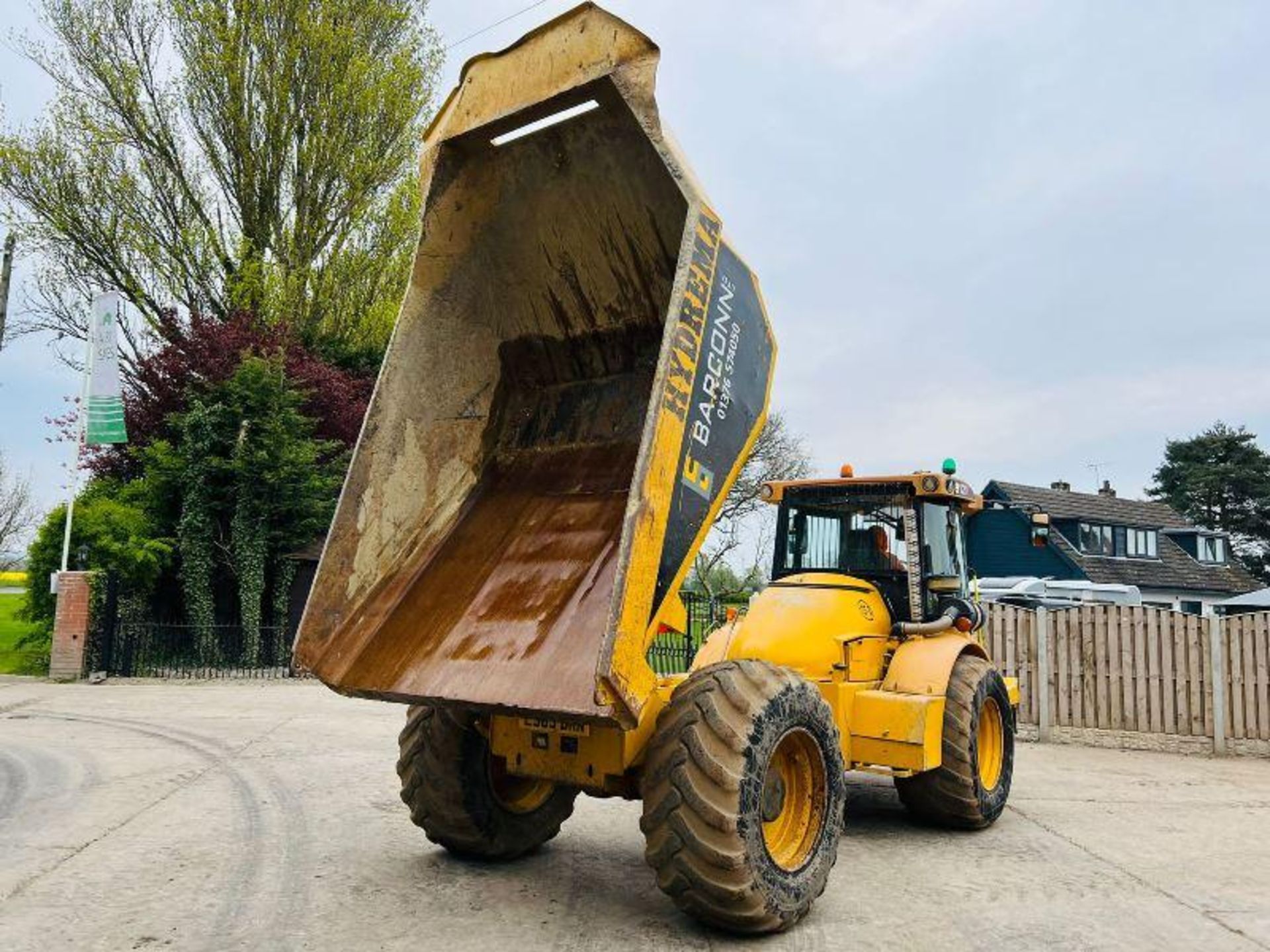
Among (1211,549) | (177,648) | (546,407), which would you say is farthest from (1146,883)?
(1211,549)

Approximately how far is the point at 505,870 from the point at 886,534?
349 cm

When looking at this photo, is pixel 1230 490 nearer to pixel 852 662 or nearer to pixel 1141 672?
pixel 1141 672

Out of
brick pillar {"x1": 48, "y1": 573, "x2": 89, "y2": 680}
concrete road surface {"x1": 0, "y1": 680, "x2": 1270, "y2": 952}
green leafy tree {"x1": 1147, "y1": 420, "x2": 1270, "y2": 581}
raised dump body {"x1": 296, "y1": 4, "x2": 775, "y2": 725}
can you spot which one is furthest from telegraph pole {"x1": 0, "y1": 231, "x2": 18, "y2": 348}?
green leafy tree {"x1": 1147, "y1": 420, "x2": 1270, "y2": 581}

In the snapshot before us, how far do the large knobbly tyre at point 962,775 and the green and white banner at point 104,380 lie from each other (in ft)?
48.3

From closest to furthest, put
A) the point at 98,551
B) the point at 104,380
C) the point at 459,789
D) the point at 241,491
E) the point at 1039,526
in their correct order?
the point at 459,789
the point at 1039,526
the point at 98,551
the point at 104,380
the point at 241,491

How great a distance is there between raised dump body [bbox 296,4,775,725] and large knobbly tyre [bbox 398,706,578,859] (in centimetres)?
58

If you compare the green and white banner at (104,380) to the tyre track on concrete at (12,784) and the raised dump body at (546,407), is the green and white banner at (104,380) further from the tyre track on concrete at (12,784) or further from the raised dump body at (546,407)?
the raised dump body at (546,407)

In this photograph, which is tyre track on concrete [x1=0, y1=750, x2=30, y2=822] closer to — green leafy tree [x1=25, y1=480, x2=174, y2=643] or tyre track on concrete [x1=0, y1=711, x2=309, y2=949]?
tyre track on concrete [x1=0, y1=711, x2=309, y2=949]

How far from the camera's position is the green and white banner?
16328 millimetres

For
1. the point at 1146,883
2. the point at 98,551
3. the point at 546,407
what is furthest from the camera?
the point at 98,551

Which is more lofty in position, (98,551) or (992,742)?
(98,551)

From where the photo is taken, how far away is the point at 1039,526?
7434mm

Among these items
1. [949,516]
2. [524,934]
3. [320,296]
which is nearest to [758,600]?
[949,516]

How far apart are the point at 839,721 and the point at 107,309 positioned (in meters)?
15.8
